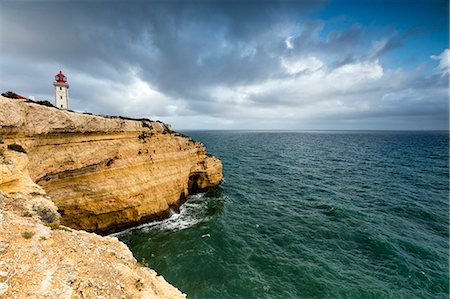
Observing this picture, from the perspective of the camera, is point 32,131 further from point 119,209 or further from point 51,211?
point 119,209

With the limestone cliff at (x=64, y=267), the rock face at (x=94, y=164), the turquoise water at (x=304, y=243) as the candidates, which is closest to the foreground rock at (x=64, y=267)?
the limestone cliff at (x=64, y=267)

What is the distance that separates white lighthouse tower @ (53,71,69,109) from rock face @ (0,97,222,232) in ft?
56.9

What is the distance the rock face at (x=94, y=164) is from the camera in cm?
1488

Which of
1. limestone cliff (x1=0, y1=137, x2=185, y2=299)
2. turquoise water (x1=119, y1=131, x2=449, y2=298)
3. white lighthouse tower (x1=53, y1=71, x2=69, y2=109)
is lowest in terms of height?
turquoise water (x1=119, y1=131, x2=449, y2=298)

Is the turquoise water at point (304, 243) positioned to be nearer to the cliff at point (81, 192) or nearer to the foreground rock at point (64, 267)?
the cliff at point (81, 192)

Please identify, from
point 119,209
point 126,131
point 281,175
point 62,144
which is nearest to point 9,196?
point 62,144

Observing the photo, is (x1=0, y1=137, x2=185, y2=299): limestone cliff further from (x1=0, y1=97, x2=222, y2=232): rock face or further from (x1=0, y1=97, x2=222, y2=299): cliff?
(x1=0, y1=97, x2=222, y2=232): rock face

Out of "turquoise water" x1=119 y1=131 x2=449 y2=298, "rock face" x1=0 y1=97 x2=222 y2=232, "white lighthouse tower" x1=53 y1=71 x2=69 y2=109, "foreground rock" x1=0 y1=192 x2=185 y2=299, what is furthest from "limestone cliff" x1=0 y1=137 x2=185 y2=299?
"white lighthouse tower" x1=53 y1=71 x2=69 y2=109

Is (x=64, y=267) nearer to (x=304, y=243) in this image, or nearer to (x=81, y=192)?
(x=81, y=192)

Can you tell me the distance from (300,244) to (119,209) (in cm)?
1797

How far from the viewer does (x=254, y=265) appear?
670 inches

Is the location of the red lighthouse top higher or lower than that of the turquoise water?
higher

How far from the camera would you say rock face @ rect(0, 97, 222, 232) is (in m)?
14.9

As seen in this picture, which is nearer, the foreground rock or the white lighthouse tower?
the foreground rock
